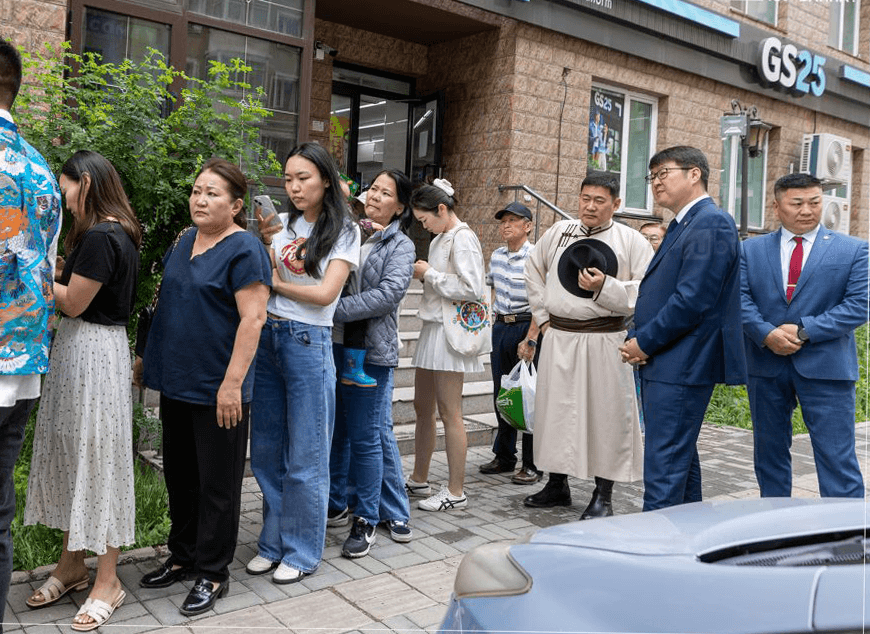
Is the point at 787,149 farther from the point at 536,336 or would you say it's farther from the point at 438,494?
the point at 438,494

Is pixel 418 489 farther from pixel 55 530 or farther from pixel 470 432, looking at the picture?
pixel 55 530

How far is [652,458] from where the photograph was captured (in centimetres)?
423

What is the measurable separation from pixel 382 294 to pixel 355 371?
459mm

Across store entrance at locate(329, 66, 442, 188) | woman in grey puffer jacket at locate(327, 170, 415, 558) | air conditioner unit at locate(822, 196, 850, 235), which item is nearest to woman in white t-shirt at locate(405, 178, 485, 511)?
woman in grey puffer jacket at locate(327, 170, 415, 558)

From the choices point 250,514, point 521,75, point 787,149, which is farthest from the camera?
point 787,149

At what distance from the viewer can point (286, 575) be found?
13.2ft

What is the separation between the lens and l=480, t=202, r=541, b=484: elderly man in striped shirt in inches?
251

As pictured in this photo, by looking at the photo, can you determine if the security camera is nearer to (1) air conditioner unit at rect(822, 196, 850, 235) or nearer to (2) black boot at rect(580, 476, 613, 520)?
(2) black boot at rect(580, 476, 613, 520)

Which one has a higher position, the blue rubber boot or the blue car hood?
the blue rubber boot

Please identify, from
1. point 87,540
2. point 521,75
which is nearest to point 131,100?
point 87,540

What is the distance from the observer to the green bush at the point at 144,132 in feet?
14.4

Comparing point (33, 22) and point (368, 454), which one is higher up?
point (33, 22)


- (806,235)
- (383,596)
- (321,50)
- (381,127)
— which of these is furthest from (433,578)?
(381,127)

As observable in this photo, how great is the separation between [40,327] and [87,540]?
1097mm
